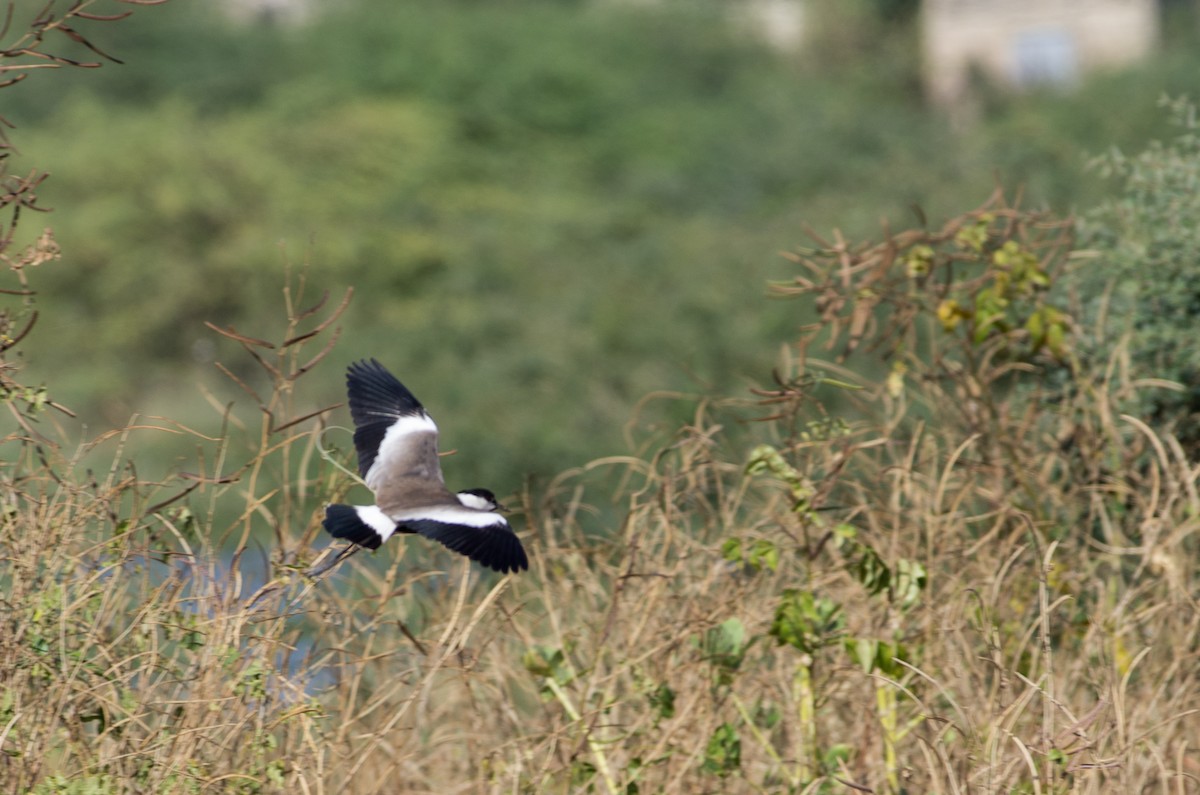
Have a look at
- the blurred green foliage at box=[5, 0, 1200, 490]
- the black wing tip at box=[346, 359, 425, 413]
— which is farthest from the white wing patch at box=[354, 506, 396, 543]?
the blurred green foliage at box=[5, 0, 1200, 490]

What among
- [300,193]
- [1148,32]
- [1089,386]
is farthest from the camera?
[1148,32]

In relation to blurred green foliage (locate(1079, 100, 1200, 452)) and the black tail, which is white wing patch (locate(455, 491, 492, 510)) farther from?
blurred green foliage (locate(1079, 100, 1200, 452))

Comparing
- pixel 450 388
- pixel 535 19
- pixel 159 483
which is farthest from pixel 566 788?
pixel 535 19

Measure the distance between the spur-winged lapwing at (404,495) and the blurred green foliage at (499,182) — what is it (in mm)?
1665

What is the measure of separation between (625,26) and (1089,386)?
41.6m

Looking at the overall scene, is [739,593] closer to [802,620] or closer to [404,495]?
[802,620]

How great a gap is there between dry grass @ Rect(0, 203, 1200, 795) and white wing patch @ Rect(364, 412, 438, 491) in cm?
14

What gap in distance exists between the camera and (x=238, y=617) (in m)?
3.50

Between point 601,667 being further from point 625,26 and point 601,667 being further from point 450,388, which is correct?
point 625,26

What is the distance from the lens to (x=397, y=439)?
3814mm

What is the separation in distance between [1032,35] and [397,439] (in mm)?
48856

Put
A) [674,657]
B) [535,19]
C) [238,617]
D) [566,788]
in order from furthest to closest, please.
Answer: [535,19]
[674,657]
[566,788]
[238,617]

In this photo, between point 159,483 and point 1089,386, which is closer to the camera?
point 159,483

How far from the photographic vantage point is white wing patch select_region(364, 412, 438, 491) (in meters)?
3.71
